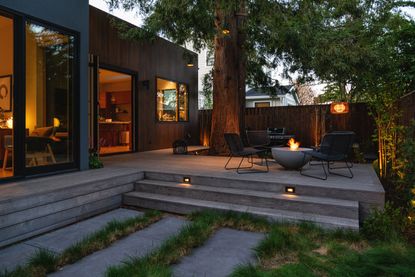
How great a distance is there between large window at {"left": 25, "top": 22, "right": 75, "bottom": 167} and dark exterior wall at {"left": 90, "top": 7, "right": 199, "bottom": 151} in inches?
91.4

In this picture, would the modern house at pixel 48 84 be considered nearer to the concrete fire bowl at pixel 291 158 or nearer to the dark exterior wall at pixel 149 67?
the dark exterior wall at pixel 149 67

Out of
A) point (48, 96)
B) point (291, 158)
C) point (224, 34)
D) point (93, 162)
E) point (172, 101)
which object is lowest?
point (93, 162)

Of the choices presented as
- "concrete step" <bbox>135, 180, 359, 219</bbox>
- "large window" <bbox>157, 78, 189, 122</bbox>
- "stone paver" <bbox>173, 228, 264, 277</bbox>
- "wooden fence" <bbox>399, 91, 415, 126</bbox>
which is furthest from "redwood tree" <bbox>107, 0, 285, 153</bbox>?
"stone paver" <bbox>173, 228, 264, 277</bbox>

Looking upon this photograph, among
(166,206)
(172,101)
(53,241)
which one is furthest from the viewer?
(172,101)

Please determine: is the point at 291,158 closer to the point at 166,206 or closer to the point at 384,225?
the point at 384,225

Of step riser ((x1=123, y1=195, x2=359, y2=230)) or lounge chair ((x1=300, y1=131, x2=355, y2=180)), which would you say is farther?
lounge chair ((x1=300, y1=131, x2=355, y2=180))

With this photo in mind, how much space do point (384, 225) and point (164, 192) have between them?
295cm

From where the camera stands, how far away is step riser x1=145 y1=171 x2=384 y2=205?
3.68 meters

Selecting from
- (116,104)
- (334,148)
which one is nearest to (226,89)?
(334,148)

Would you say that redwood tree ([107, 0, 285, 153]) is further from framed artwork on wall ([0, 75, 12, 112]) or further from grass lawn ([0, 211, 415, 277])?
grass lawn ([0, 211, 415, 277])

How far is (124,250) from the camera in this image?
114 inches

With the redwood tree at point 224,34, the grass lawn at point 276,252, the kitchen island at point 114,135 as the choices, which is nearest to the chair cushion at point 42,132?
the grass lawn at point 276,252

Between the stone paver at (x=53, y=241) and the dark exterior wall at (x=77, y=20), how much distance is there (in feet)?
5.62

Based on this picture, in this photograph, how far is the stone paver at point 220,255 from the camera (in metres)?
2.49
